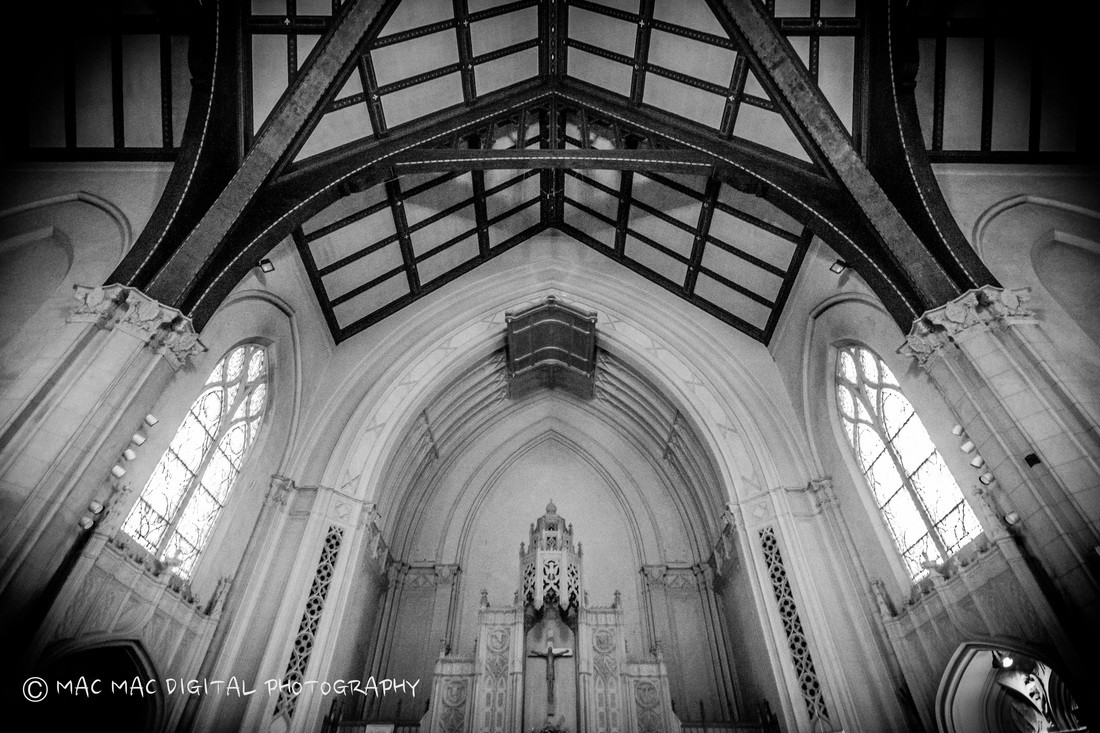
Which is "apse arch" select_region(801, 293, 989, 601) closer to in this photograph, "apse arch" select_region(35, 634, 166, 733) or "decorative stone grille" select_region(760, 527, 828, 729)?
"decorative stone grille" select_region(760, 527, 828, 729)

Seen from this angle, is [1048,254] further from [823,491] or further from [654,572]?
[654,572]

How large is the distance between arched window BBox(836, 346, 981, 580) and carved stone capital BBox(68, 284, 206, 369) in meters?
11.7

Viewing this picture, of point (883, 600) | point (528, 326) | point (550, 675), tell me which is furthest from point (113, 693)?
point (883, 600)

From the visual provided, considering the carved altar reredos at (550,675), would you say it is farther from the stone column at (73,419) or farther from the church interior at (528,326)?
the stone column at (73,419)

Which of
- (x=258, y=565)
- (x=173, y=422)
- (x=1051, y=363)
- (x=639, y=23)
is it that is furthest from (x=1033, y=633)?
(x=173, y=422)

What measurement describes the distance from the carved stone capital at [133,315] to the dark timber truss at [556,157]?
28cm

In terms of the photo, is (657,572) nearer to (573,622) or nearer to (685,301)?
(573,622)

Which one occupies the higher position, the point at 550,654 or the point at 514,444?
the point at 514,444

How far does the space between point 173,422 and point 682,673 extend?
12209 mm

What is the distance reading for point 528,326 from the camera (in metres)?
15.2

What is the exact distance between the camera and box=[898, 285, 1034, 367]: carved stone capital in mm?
7473

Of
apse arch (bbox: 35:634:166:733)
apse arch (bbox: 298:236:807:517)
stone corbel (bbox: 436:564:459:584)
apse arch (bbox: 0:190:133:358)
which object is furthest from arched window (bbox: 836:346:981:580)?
apse arch (bbox: 0:190:133:358)

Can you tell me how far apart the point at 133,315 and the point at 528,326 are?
9.22m

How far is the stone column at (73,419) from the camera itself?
20.0ft
